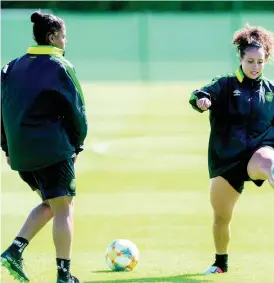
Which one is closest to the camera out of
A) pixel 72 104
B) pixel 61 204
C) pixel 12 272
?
pixel 72 104

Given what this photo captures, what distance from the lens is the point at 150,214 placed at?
37.9 feet

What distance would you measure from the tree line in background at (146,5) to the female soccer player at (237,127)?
31997 millimetres

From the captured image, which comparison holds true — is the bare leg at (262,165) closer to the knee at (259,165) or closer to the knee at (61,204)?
the knee at (259,165)

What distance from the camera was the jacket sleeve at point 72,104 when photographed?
7344 millimetres

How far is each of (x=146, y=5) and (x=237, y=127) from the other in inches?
1329

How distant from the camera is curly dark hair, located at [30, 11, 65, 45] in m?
7.59

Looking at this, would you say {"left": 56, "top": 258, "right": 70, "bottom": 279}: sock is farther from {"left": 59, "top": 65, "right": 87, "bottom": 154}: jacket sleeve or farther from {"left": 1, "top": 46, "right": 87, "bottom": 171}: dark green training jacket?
{"left": 59, "top": 65, "right": 87, "bottom": 154}: jacket sleeve

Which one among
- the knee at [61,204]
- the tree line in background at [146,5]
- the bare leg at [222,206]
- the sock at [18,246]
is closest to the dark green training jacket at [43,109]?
the knee at [61,204]

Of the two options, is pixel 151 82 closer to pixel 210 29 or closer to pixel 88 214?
pixel 210 29

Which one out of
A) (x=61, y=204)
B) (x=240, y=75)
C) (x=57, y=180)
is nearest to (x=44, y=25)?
(x=57, y=180)

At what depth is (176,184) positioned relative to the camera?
1394 cm

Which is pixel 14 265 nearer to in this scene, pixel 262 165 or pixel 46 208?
pixel 46 208

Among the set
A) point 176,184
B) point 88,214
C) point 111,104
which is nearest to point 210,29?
point 111,104

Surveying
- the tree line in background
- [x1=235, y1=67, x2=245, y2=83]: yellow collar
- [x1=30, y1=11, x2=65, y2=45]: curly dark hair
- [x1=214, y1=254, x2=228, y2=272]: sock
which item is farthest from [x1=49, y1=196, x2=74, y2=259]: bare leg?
the tree line in background
